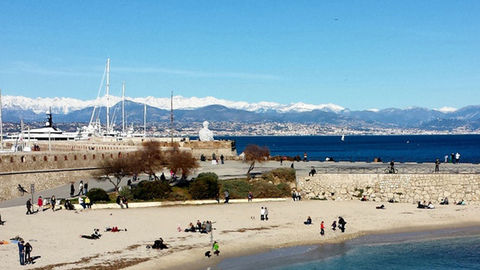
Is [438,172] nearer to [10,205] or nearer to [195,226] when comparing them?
[195,226]

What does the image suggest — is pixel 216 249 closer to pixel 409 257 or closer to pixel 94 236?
pixel 94 236

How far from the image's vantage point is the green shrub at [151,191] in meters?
45.7

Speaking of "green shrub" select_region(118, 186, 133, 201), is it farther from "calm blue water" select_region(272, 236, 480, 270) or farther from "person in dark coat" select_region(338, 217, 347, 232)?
"calm blue water" select_region(272, 236, 480, 270)

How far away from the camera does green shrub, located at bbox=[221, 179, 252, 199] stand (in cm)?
4807

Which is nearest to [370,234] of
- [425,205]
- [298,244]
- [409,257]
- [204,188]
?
[409,257]

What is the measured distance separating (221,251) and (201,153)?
40982 millimetres

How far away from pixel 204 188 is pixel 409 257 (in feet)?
62.7

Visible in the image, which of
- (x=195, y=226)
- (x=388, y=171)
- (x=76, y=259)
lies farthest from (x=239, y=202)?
(x=76, y=259)

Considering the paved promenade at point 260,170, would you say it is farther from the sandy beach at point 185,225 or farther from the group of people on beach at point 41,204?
the sandy beach at point 185,225

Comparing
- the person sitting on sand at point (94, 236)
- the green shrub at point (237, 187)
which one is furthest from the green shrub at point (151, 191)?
the person sitting on sand at point (94, 236)

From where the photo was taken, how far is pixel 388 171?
51312mm

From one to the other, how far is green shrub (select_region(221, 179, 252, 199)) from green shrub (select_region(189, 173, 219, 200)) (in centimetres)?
108

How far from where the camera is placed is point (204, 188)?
46.9 metres

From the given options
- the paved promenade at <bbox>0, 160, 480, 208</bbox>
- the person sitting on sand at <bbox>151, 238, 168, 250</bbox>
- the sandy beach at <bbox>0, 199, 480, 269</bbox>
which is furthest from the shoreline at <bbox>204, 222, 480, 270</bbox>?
the paved promenade at <bbox>0, 160, 480, 208</bbox>
